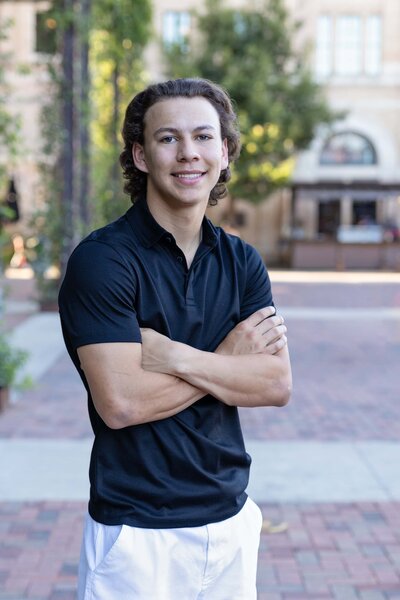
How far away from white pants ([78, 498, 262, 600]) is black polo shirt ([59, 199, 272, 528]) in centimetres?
3

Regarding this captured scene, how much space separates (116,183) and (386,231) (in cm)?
1364

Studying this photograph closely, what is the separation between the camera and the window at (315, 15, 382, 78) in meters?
31.7

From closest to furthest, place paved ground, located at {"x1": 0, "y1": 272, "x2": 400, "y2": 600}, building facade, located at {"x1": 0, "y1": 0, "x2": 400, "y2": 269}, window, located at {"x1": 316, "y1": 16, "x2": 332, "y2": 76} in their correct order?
paved ground, located at {"x1": 0, "y1": 272, "x2": 400, "y2": 600} < building facade, located at {"x1": 0, "y1": 0, "x2": 400, "y2": 269} < window, located at {"x1": 316, "y1": 16, "x2": 332, "y2": 76}

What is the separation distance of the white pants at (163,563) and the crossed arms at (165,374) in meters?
0.26

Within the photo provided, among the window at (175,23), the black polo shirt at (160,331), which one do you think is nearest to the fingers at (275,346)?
the black polo shirt at (160,331)

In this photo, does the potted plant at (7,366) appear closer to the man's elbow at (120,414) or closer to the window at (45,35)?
the man's elbow at (120,414)

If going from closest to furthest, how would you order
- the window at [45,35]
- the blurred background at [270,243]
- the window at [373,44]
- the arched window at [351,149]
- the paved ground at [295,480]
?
the paved ground at [295,480] → the blurred background at [270,243] → the window at [45,35] → the window at [373,44] → the arched window at [351,149]

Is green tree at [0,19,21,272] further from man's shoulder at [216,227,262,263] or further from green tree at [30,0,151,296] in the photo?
green tree at [30,0,151,296]

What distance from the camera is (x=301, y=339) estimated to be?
1181 centimetres

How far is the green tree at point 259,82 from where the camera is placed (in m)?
26.8

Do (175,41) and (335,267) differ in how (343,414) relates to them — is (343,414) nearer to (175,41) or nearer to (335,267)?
(335,267)

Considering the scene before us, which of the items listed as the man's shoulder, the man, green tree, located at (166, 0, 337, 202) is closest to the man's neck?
the man

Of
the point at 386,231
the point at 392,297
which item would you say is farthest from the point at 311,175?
the point at 392,297

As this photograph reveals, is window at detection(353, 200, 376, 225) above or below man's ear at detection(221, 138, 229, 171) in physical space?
below
